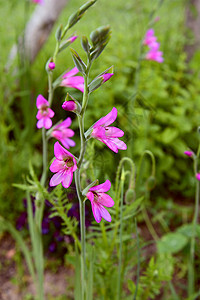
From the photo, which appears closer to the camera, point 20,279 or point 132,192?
point 132,192

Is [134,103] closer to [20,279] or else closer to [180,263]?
[180,263]

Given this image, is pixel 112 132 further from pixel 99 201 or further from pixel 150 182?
pixel 150 182

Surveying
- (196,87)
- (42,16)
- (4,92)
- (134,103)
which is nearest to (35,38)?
(42,16)

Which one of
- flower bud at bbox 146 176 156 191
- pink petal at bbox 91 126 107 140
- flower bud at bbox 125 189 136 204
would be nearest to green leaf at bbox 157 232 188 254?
flower bud at bbox 146 176 156 191

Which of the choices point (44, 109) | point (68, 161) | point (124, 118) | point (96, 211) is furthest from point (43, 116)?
point (124, 118)

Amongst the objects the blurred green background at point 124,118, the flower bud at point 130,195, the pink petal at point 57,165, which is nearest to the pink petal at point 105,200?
the pink petal at point 57,165

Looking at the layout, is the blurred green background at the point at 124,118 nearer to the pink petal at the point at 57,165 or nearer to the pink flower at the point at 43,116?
the pink flower at the point at 43,116
